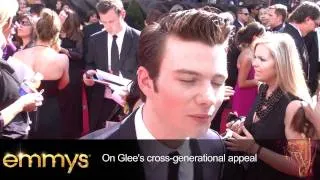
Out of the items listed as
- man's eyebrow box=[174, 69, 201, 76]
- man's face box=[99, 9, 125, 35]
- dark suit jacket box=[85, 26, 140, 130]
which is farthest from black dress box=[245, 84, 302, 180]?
man's face box=[99, 9, 125, 35]

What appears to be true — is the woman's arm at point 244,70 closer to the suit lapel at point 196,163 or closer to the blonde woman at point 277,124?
the blonde woman at point 277,124

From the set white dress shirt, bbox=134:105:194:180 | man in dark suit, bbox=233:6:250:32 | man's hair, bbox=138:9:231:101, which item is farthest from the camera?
man in dark suit, bbox=233:6:250:32

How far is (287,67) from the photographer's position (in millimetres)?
1415

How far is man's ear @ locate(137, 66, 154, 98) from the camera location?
1.09 metres

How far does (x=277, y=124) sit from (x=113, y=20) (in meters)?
1.09

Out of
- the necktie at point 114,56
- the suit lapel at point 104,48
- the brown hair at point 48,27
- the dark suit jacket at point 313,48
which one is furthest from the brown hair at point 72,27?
the dark suit jacket at point 313,48

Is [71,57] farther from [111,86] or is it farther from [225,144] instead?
[225,144]

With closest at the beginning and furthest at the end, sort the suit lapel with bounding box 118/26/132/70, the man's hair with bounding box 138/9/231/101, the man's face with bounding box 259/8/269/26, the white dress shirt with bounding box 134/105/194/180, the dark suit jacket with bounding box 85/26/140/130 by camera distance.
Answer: the man's hair with bounding box 138/9/231/101, the white dress shirt with bounding box 134/105/194/180, the dark suit jacket with bounding box 85/26/140/130, the suit lapel with bounding box 118/26/132/70, the man's face with bounding box 259/8/269/26

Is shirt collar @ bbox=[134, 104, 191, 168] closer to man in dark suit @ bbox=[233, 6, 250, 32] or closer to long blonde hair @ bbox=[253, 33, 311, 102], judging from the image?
long blonde hair @ bbox=[253, 33, 311, 102]

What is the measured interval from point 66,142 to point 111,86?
431 mm

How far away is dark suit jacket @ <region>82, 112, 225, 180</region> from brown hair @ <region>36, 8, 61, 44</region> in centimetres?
80

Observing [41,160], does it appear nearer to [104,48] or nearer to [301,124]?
[301,124]

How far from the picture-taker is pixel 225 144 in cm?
132

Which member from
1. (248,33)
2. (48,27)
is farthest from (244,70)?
(48,27)
